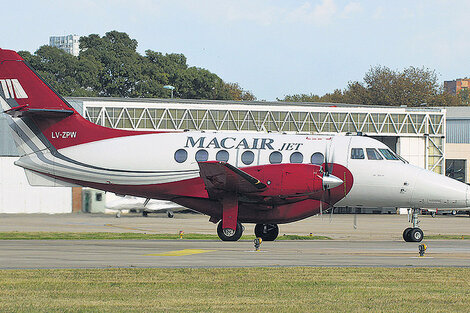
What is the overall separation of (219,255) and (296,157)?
7.06 metres

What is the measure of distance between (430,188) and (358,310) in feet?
49.0

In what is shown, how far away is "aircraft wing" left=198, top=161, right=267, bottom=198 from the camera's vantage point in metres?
22.8

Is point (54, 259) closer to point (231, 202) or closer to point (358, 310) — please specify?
point (231, 202)

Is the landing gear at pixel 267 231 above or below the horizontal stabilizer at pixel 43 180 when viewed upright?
below

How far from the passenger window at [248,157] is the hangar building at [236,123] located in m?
30.1

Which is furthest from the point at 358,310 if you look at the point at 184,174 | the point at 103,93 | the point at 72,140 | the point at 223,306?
the point at 103,93

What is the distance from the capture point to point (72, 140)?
1030 inches

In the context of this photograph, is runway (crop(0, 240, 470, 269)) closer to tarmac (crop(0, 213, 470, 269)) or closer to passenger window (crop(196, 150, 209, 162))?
tarmac (crop(0, 213, 470, 269))

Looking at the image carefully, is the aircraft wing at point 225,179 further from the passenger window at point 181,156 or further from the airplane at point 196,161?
the passenger window at point 181,156

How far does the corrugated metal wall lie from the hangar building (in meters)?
13.5

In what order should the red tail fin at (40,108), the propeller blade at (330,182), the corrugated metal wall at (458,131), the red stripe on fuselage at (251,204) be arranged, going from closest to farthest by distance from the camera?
the propeller blade at (330,182) → the red stripe on fuselage at (251,204) → the red tail fin at (40,108) → the corrugated metal wall at (458,131)

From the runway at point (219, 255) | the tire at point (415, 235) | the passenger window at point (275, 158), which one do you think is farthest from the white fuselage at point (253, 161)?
the runway at point (219, 255)

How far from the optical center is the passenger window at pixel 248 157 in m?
25.2

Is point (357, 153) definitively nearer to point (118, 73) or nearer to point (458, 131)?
point (458, 131)
